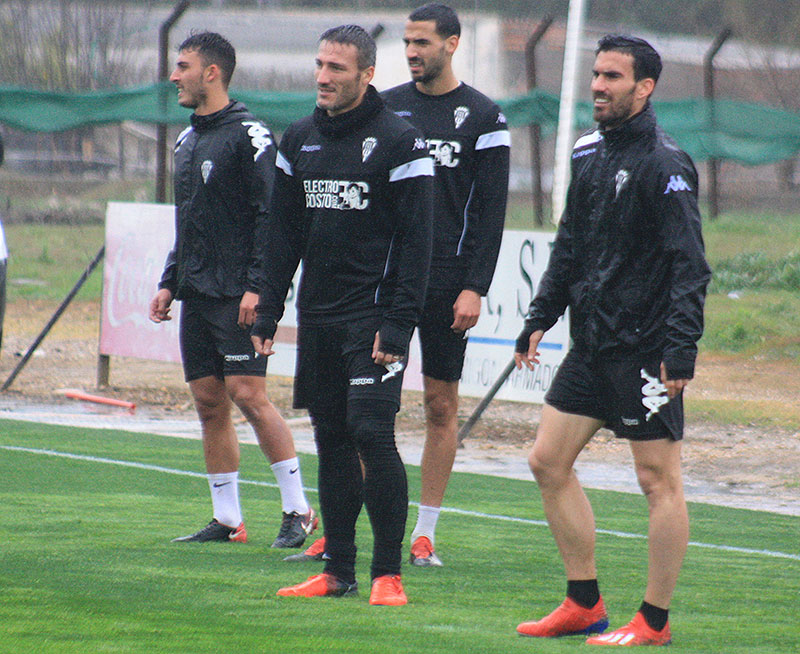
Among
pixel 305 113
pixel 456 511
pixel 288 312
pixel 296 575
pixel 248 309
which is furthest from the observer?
pixel 305 113

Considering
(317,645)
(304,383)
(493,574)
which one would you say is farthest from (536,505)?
(317,645)

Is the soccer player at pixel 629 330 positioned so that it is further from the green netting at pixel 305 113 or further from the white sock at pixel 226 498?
the green netting at pixel 305 113

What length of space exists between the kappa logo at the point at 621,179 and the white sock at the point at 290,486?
93.5 inches

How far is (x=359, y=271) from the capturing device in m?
5.06

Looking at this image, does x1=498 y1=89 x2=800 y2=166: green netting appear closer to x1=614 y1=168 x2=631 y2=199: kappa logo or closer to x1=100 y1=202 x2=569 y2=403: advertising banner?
x1=100 y1=202 x2=569 y2=403: advertising banner

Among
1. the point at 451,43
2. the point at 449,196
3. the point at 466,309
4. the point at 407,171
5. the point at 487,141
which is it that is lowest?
the point at 466,309

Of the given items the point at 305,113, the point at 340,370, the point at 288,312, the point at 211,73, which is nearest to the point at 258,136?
the point at 211,73

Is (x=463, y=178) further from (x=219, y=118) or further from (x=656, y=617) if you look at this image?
(x=656, y=617)

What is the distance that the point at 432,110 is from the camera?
6.13 metres

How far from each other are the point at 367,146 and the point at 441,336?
4.10ft

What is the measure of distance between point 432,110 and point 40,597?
2572 mm

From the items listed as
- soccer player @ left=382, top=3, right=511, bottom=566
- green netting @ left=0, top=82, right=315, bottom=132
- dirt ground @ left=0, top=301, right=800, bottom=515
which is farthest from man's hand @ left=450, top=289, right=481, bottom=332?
green netting @ left=0, top=82, right=315, bottom=132

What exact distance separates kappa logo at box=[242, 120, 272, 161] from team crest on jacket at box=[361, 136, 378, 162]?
1224 millimetres

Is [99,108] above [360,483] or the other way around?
above
